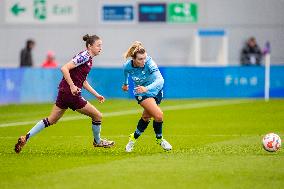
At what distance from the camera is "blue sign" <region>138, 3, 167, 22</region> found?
38219 millimetres

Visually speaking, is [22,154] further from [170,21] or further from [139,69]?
[170,21]

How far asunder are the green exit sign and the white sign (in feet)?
12.7

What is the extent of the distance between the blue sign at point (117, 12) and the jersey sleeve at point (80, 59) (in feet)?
75.5

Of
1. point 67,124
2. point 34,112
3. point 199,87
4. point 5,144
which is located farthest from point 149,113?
point 199,87

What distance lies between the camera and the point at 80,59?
15.3m

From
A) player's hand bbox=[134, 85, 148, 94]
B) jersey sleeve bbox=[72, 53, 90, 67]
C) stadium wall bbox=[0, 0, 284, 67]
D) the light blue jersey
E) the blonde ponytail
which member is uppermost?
the blonde ponytail

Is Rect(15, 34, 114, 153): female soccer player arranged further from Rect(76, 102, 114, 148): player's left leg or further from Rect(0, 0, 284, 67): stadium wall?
Rect(0, 0, 284, 67): stadium wall

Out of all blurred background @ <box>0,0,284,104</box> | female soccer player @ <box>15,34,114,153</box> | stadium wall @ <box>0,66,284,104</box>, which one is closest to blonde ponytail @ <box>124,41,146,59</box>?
female soccer player @ <box>15,34,114,153</box>

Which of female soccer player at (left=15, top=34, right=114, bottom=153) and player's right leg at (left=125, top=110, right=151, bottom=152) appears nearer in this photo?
female soccer player at (left=15, top=34, right=114, bottom=153)

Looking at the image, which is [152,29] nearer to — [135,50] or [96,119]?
[96,119]

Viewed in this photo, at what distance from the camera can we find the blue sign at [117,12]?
3822 centimetres

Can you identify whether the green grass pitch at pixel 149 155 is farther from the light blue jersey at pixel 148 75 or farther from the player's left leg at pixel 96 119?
the light blue jersey at pixel 148 75

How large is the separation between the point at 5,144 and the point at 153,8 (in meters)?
21.8

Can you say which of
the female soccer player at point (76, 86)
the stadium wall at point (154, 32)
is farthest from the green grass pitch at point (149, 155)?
the stadium wall at point (154, 32)
